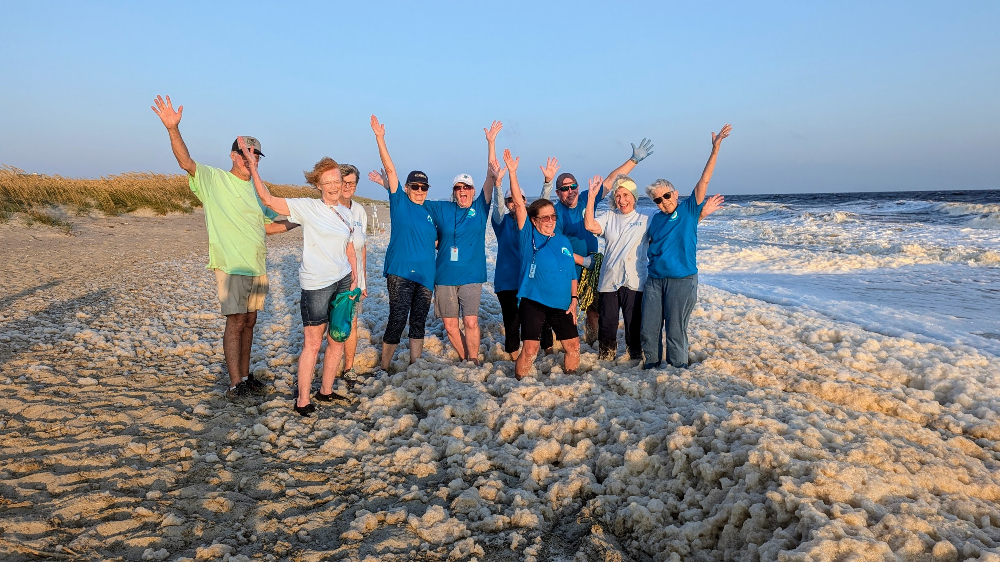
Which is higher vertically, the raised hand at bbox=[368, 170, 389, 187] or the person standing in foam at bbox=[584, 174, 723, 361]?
the raised hand at bbox=[368, 170, 389, 187]

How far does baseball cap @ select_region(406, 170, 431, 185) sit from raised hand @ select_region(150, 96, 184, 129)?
5.93 feet

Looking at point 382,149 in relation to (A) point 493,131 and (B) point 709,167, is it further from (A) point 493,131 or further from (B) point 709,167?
(B) point 709,167

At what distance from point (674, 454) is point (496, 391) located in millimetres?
1793

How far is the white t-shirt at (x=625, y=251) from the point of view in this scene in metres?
5.18

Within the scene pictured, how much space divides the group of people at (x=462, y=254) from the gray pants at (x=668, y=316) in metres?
0.01

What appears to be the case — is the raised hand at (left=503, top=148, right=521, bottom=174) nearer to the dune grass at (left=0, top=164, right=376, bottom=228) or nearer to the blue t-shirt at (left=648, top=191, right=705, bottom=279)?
the blue t-shirt at (left=648, top=191, right=705, bottom=279)

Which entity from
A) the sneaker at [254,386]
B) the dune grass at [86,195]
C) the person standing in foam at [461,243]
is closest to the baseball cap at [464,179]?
the person standing in foam at [461,243]

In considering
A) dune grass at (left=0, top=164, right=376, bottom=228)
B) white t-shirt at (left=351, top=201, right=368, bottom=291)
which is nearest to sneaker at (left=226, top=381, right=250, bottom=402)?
white t-shirt at (left=351, top=201, right=368, bottom=291)

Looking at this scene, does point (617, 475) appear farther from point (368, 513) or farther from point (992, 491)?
point (992, 491)

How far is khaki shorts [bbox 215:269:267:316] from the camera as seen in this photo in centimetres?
434

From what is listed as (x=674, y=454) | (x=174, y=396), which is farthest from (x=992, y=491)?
(x=174, y=396)

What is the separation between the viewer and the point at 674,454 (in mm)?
3250

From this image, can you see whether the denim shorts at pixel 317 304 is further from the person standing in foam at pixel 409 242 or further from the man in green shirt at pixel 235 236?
the person standing in foam at pixel 409 242

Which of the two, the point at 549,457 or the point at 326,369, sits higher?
the point at 326,369
